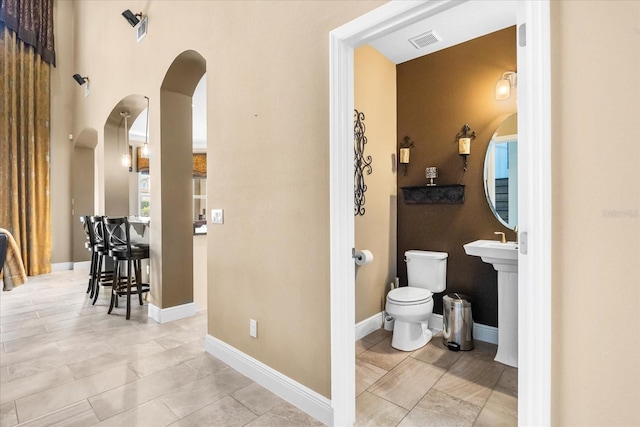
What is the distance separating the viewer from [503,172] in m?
2.95

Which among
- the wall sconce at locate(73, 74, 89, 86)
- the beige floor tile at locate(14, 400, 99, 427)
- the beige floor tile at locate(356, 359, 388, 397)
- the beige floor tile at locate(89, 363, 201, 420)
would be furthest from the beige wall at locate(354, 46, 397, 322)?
the wall sconce at locate(73, 74, 89, 86)

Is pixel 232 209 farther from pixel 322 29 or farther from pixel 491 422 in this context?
pixel 491 422

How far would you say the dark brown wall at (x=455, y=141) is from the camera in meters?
2.99

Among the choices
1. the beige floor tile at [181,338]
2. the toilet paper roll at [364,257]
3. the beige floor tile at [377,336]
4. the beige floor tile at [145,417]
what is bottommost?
the beige floor tile at [377,336]

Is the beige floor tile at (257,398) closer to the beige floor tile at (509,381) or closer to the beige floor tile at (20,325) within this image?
the beige floor tile at (509,381)

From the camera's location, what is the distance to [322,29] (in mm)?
1877

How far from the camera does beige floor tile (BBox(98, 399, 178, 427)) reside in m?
1.84

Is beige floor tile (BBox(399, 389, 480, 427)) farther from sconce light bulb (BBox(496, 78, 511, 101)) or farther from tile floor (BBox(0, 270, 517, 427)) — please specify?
sconce light bulb (BBox(496, 78, 511, 101))

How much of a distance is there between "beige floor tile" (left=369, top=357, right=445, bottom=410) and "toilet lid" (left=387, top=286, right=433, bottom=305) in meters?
0.45

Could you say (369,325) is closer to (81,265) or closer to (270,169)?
(270,169)

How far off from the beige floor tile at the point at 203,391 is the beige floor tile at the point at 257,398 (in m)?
0.06
